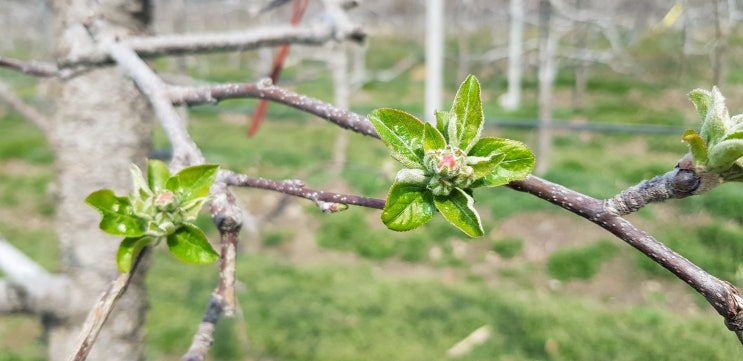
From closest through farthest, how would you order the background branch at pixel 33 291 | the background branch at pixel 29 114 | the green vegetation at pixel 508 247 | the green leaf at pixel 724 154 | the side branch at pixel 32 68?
the green leaf at pixel 724 154 → the side branch at pixel 32 68 → the background branch at pixel 33 291 → the background branch at pixel 29 114 → the green vegetation at pixel 508 247

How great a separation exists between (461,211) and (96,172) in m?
1.06

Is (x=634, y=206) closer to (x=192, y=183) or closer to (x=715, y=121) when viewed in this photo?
(x=715, y=121)

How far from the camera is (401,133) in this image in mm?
508

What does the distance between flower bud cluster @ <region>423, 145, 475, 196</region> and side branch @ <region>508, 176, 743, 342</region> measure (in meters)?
0.06

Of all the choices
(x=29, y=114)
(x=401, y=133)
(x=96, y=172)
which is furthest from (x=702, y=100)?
(x=29, y=114)

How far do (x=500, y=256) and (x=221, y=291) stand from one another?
184 inches

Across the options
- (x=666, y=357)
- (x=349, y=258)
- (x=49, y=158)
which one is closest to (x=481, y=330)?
(x=666, y=357)

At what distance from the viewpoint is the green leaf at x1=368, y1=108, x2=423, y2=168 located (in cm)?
49

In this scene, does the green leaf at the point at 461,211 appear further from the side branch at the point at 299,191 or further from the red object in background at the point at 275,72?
the red object in background at the point at 275,72

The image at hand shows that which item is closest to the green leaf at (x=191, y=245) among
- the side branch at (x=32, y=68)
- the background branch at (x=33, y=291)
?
the side branch at (x=32, y=68)

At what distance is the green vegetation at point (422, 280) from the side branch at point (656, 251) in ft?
3.14

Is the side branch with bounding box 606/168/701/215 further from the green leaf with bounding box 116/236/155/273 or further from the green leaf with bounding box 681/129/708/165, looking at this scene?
the green leaf with bounding box 116/236/155/273

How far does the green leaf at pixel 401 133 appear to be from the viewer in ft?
1.62

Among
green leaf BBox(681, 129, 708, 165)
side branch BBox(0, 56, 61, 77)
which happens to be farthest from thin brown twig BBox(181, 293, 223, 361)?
side branch BBox(0, 56, 61, 77)
